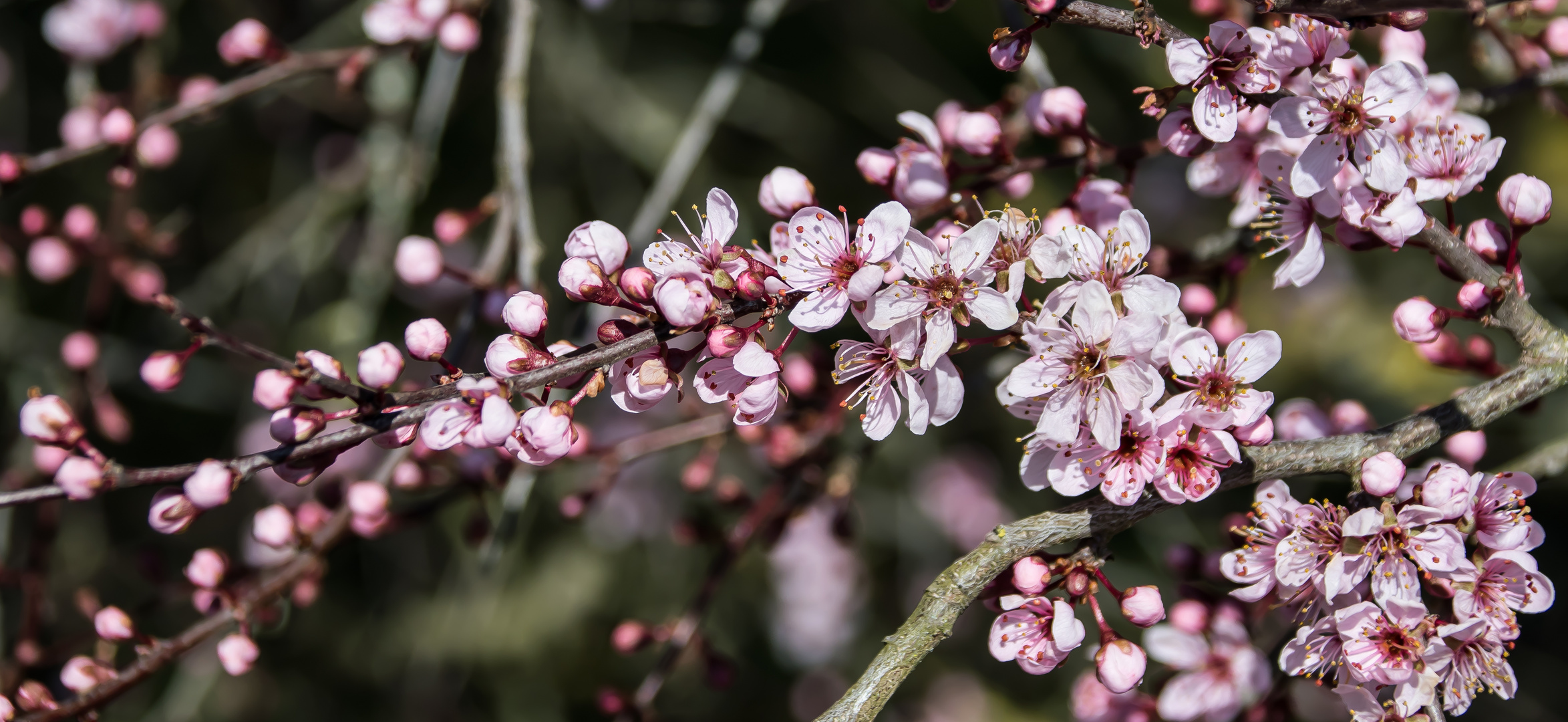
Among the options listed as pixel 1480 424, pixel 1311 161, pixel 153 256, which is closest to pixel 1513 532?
pixel 1480 424

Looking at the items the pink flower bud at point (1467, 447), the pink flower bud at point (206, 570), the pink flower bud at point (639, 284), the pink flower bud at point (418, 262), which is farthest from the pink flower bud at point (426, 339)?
the pink flower bud at point (1467, 447)

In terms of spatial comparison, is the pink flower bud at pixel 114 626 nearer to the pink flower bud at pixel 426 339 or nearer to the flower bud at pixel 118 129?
the pink flower bud at pixel 426 339

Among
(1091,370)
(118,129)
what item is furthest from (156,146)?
(1091,370)

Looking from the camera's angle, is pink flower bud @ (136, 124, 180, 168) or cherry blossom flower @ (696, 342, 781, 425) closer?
cherry blossom flower @ (696, 342, 781, 425)

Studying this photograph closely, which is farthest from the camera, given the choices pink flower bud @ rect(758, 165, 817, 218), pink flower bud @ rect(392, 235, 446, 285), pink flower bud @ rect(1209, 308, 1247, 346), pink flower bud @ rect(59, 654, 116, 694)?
pink flower bud @ rect(392, 235, 446, 285)

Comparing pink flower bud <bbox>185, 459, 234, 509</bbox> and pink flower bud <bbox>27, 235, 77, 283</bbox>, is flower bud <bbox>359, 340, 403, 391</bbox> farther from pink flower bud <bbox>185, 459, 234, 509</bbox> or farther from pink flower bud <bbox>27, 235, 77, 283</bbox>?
pink flower bud <bbox>27, 235, 77, 283</bbox>

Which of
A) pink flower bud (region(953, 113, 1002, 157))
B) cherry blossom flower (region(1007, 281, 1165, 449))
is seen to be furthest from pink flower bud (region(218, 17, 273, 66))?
cherry blossom flower (region(1007, 281, 1165, 449))

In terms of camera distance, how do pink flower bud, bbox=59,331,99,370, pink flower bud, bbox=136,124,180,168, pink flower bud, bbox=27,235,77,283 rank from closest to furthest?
pink flower bud, bbox=136,124,180,168 < pink flower bud, bbox=59,331,99,370 < pink flower bud, bbox=27,235,77,283
